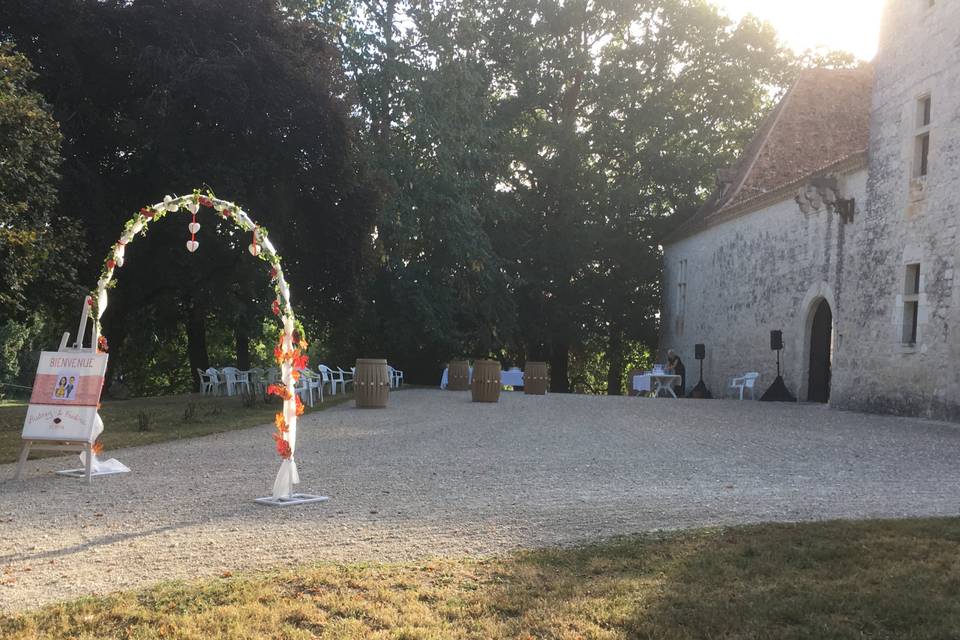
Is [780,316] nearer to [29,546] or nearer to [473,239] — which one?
[473,239]

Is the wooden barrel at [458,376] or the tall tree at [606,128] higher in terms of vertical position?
the tall tree at [606,128]

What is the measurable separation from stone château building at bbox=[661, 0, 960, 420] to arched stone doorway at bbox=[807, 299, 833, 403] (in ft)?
0.12

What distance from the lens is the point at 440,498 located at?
735 centimetres

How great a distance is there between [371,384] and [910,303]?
1058 cm

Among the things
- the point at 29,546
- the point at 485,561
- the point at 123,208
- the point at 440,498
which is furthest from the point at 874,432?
the point at 123,208

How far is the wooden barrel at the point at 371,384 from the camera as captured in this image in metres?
17.5

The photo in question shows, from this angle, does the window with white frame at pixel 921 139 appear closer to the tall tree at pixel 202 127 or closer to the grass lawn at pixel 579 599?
the tall tree at pixel 202 127

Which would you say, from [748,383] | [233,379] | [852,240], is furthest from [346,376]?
[852,240]

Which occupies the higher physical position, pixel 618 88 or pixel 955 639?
pixel 618 88

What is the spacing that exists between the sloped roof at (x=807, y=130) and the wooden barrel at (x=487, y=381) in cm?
1164

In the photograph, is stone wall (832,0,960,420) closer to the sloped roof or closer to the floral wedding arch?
the sloped roof

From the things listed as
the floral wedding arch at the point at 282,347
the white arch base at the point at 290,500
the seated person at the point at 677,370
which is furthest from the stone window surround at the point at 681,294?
the white arch base at the point at 290,500

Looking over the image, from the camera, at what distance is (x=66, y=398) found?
8203 mm

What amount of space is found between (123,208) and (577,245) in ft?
62.8
